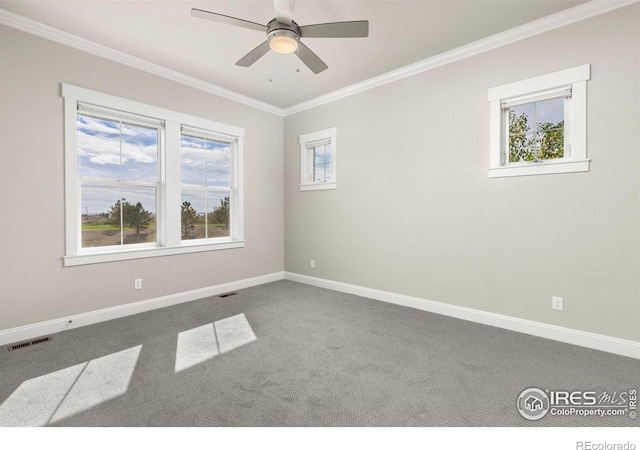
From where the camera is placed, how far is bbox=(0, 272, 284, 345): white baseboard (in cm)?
285

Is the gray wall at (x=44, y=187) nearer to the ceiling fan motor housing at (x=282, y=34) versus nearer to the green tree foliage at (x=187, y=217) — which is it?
the green tree foliage at (x=187, y=217)

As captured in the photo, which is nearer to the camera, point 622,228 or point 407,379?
point 407,379

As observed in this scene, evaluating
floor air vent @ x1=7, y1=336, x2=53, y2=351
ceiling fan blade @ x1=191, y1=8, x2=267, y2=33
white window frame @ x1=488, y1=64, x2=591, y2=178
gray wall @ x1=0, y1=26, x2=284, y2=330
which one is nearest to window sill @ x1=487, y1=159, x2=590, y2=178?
white window frame @ x1=488, y1=64, x2=591, y2=178

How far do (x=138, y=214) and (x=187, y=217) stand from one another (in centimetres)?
64

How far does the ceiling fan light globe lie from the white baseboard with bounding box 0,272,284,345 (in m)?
3.21

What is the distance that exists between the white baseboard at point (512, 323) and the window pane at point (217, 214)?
198 cm

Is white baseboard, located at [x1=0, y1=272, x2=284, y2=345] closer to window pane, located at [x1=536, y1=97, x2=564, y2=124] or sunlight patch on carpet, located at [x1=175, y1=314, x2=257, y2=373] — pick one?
sunlight patch on carpet, located at [x1=175, y1=314, x2=257, y2=373]

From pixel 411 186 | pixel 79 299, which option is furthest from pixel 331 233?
pixel 79 299

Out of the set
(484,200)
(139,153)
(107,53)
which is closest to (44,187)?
(139,153)
